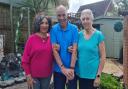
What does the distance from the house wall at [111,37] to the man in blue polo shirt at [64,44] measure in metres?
12.7

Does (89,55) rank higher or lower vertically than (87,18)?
lower

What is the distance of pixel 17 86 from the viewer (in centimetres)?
797

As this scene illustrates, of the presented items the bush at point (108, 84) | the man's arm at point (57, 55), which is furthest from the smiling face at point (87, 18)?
the bush at point (108, 84)

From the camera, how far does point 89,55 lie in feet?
12.8

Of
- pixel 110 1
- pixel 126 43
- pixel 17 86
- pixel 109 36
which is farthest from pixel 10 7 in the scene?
pixel 110 1

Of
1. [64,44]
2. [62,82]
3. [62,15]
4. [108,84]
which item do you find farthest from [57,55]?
[108,84]

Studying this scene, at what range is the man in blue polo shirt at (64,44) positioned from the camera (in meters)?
3.95

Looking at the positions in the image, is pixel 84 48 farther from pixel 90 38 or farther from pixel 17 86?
pixel 17 86

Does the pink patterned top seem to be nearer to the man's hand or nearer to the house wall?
the man's hand

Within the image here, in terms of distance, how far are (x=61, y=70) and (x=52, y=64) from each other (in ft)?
0.70

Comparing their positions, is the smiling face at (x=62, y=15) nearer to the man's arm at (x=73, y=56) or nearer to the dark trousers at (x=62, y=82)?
the man's arm at (x=73, y=56)

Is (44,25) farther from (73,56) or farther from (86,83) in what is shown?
(86,83)

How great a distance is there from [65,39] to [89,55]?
370 millimetres

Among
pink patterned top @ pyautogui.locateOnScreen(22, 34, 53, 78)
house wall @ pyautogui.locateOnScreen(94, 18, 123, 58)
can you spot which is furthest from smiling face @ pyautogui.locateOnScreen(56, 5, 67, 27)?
house wall @ pyautogui.locateOnScreen(94, 18, 123, 58)
